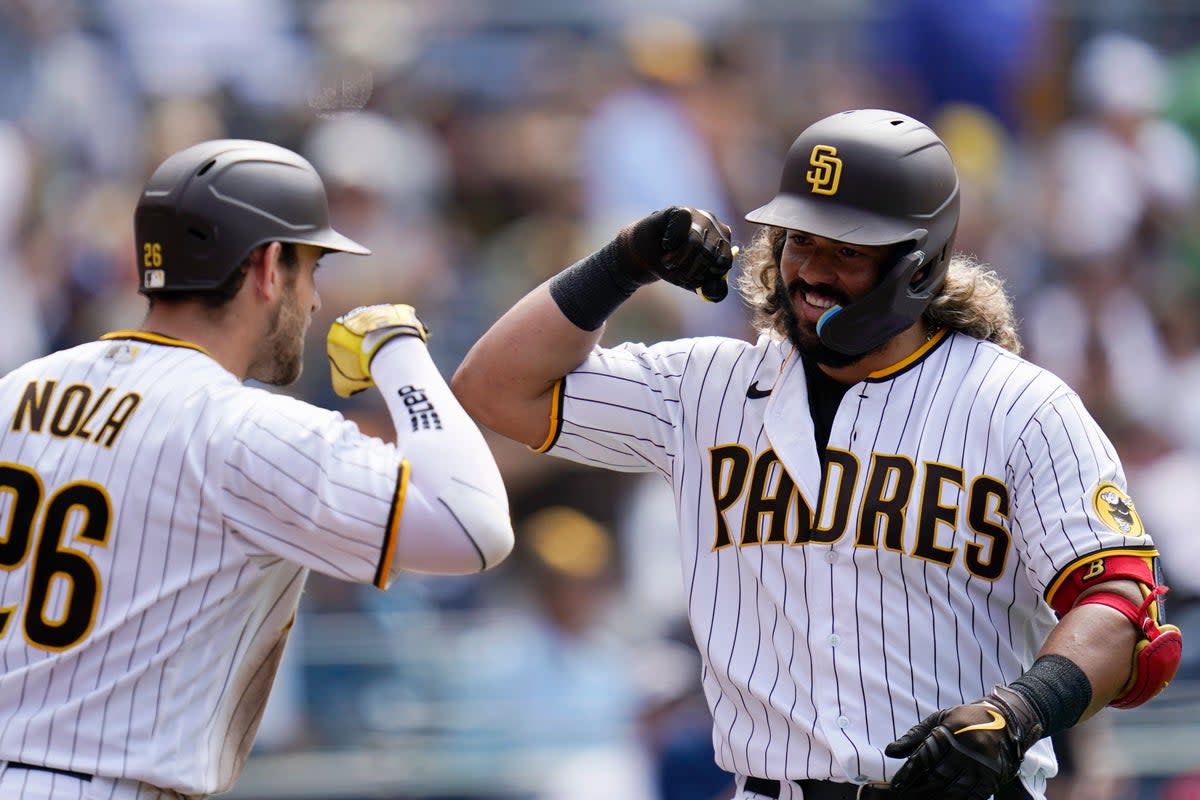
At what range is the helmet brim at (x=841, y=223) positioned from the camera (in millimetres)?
3406

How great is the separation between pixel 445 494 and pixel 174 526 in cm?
49

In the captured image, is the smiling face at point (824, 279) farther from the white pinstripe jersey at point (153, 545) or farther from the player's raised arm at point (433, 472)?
the white pinstripe jersey at point (153, 545)

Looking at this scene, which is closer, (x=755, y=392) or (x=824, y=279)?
(x=824, y=279)

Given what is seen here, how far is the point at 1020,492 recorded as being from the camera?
326 centimetres

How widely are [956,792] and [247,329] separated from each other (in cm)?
158

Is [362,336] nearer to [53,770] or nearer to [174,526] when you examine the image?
[174,526]

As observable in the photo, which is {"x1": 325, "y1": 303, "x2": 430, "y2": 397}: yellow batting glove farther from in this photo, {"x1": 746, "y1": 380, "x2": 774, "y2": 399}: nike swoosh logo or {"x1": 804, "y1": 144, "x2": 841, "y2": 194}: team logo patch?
{"x1": 804, "y1": 144, "x2": 841, "y2": 194}: team logo patch

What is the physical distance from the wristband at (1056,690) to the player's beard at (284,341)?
1509 mm

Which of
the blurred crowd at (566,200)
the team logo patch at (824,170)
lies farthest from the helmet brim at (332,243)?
the blurred crowd at (566,200)

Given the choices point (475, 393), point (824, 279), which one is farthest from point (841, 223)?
point (475, 393)

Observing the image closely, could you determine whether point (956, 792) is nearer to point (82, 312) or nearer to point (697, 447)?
point (697, 447)

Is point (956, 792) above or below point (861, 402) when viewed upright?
below

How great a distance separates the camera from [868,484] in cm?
336

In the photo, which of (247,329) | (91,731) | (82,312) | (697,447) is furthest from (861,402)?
(82,312)
